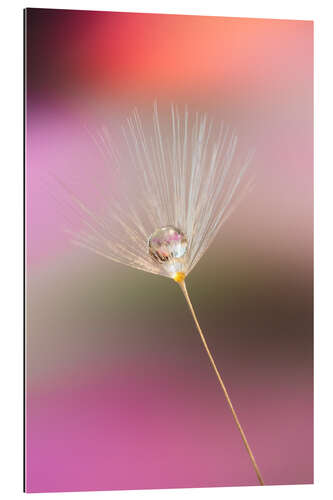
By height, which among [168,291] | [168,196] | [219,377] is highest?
[168,196]

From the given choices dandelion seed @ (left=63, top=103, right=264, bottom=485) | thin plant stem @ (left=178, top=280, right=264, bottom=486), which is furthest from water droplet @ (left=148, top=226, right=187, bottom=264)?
thin plant stem @ (left=178, top=280, right=264, bottom=486)

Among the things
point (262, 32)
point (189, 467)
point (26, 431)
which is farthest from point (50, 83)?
point (189, 467)

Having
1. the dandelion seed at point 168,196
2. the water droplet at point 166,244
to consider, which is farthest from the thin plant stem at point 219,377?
the water droplet at point 166,244

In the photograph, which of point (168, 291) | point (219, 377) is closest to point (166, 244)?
point (168, 291)

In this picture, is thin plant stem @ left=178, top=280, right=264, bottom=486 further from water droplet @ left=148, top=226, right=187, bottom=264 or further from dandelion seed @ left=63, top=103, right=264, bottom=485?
water droplet @ left=148, top=226, right=187, bottom=264

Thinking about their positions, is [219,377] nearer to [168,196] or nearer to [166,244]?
[166,244]

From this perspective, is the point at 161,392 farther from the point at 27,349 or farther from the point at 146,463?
the point at 27,349
